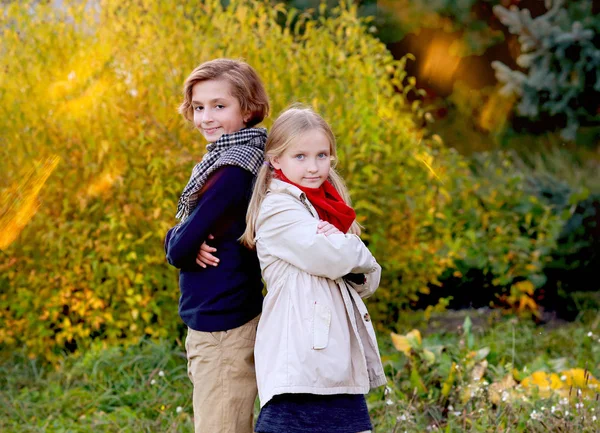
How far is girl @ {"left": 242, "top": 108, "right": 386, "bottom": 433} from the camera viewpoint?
216 cm

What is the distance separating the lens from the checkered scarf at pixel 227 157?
90.8 inches

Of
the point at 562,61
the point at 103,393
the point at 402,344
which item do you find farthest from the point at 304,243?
the point at 562,61

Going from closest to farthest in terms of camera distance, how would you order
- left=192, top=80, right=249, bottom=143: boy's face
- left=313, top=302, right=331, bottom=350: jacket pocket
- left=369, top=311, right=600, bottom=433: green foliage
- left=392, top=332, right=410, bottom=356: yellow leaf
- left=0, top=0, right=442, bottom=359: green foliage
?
1. left=313, top=302, right=331, bottom=350: jacket pocket
2. left=192, top=80, right=249, bottom=143: boy's face
3. left=369, top=311, right=600, bottom=433: green foliage
4. left=392, top=332, right=410, bottom=356: yellow leaf
5. left=0, top=0, right=442, bottom=359: green foliage

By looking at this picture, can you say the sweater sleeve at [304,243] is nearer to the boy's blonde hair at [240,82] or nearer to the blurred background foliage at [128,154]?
the boy's blonde hair at [240,82]

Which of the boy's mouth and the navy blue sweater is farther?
the boy's mouth

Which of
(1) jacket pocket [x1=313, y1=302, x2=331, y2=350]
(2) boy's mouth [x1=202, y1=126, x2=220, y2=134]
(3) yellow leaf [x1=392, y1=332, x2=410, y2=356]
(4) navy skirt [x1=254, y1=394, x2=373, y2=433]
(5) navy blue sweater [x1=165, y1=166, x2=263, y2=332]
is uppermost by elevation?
(2) boy's mouth [x1=202, y1=126, x2=220, y2=134]

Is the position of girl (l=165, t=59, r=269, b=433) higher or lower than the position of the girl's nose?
lower

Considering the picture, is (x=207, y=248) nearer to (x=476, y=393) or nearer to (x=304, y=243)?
(x=304, y=243)

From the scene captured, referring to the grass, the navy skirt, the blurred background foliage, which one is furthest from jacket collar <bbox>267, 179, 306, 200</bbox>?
the blurred background foliage

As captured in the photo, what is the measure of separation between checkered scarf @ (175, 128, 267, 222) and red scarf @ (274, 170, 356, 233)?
0.28 feet

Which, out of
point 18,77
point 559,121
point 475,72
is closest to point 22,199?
point 18,77

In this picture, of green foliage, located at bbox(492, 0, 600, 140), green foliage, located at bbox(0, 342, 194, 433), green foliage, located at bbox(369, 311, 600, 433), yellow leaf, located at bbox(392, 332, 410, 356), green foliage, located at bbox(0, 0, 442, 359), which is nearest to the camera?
green foliage, located at bbox(369, 311, 600, 433)

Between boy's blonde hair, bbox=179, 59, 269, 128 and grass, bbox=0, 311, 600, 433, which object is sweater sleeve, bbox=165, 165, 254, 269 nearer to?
boy's blonde hair, bbox=179, 59, 269, 128

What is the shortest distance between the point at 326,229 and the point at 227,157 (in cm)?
36
